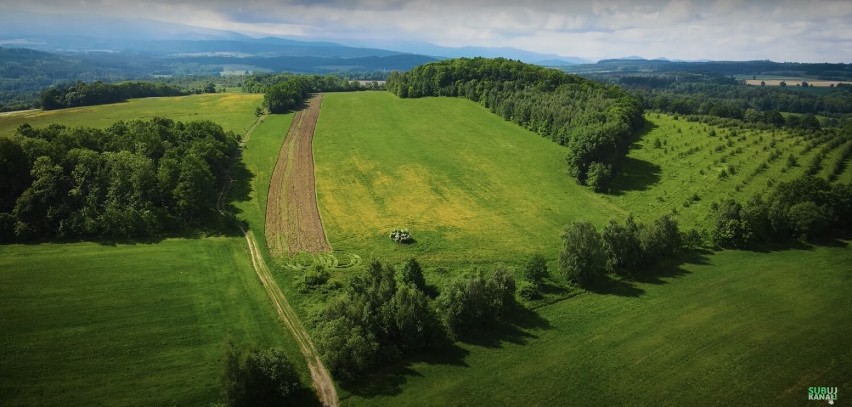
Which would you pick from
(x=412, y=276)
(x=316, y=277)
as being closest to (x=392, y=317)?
(x=412, y=276)

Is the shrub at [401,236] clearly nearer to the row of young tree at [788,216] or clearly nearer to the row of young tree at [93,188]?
the row of young tree at [93,188]

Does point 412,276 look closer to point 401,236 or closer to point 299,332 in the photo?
point 299,332

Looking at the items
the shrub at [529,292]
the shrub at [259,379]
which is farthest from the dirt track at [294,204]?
the shrub at [529,292]

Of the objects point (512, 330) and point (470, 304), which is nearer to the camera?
point (470, 304)

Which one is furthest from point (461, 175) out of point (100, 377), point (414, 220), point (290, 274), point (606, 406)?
point (100, 377)

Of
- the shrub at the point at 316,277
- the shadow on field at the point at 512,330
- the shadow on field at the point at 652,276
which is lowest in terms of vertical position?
the shadow on field at the point at 512,330

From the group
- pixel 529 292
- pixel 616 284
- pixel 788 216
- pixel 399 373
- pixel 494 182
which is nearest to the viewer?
pixel 399 373
